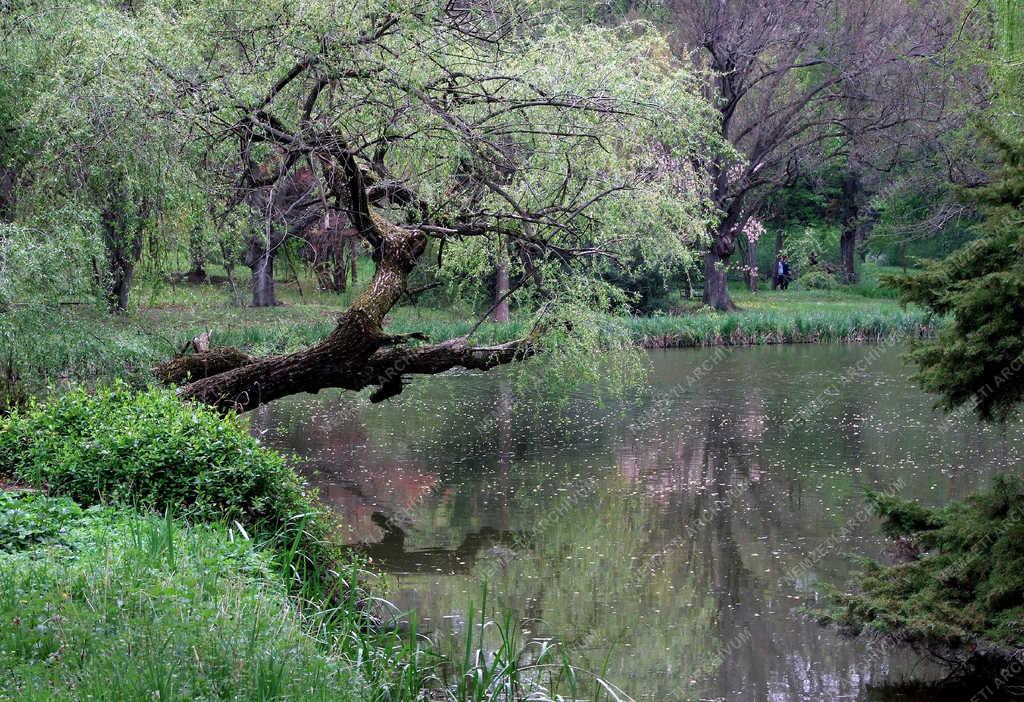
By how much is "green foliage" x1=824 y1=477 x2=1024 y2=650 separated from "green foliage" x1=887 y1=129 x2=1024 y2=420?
577mm

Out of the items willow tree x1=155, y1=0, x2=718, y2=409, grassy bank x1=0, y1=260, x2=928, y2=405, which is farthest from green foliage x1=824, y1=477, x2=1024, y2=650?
willow tree x1=155, y1=0, x2=718, y2=409

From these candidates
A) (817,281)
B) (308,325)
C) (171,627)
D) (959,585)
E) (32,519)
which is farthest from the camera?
(817,281)

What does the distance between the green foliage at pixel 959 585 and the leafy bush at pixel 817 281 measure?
96.0 feet

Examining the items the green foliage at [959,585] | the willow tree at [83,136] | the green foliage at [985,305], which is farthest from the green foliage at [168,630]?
the willow tree at [83,136]

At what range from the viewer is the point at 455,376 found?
19.4 m

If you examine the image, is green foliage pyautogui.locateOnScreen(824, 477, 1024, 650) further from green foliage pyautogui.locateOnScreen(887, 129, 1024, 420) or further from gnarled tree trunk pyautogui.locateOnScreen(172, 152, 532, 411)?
gnarled tree trunk pyautogui.locateOnScreen(172, 152, 532, 411)

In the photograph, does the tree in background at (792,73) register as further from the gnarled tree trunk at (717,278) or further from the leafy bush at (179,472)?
the leafy bush at (179,472)

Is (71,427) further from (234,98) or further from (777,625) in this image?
(777,625)

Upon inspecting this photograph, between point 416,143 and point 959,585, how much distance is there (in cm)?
657

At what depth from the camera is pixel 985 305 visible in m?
5.72

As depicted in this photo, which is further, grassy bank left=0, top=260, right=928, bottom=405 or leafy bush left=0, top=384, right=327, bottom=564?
grassy bank left=0, top=260, right=928, bottom=405

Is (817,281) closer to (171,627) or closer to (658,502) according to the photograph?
(658,502)

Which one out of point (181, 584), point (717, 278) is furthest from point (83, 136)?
point (717, 278)

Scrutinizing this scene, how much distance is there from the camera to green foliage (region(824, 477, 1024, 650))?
5.60 m
